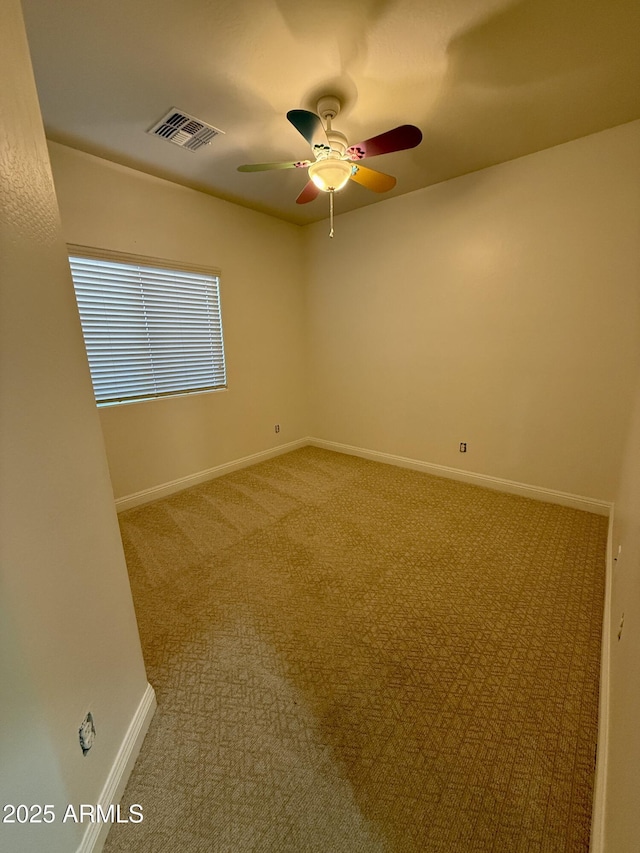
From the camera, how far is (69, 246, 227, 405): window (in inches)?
103

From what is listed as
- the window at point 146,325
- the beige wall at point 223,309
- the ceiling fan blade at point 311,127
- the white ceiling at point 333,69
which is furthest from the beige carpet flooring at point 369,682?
the white ceiling at point 333,69

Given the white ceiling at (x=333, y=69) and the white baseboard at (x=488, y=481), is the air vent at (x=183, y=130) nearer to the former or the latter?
the white ceiling at (x=333, y=69)

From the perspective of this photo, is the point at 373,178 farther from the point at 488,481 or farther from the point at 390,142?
the point at 488,481

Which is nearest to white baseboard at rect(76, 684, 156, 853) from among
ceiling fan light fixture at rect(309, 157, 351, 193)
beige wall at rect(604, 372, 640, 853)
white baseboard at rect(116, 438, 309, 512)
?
beige wall at rect(604, 372, 640, 853)

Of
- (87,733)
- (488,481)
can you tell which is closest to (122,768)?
(87,733)

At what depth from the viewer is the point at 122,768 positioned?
1067mm

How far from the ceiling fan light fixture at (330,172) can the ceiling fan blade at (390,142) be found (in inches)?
3.3

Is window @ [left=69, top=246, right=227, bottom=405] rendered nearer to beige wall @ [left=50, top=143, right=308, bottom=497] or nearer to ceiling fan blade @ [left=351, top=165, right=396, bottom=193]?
beige wall @ [left=50, top=143, right=308, bottom=497]

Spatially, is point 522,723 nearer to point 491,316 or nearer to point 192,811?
point 192,811

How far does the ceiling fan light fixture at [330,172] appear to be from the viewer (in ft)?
6.12

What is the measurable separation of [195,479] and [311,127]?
2.90m

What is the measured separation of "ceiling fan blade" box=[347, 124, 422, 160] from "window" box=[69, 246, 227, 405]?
187 cm

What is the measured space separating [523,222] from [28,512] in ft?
11.2

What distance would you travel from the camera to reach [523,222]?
2.65 meters
